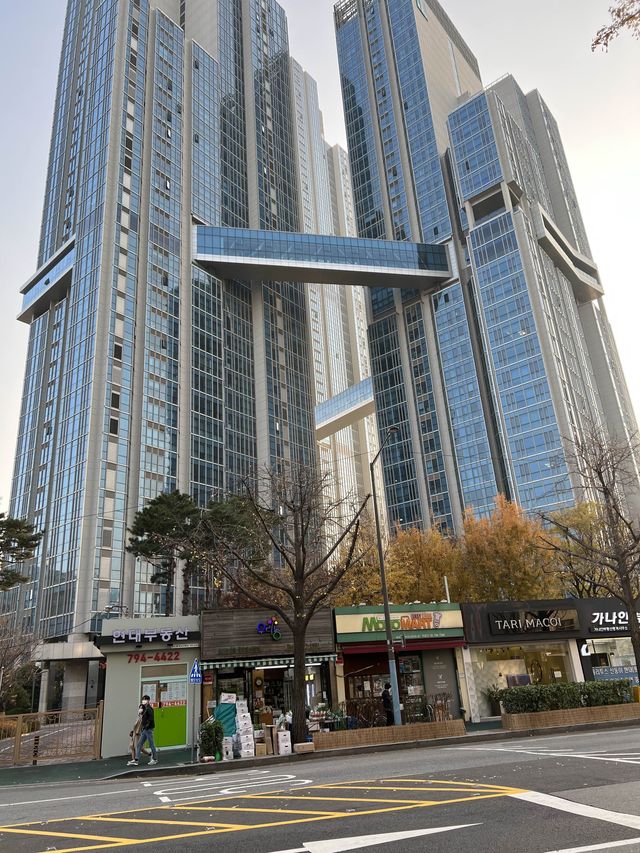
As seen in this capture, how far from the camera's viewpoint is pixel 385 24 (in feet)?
429

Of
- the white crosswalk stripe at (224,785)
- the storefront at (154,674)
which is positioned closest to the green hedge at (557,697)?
the white crosswalk stripe at (224,785)

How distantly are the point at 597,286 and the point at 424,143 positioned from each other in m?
45.8

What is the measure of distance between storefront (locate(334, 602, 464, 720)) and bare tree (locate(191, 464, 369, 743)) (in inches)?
77.9

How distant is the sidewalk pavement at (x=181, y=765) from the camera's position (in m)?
17.9

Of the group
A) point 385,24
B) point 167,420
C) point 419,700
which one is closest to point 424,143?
point 385,24

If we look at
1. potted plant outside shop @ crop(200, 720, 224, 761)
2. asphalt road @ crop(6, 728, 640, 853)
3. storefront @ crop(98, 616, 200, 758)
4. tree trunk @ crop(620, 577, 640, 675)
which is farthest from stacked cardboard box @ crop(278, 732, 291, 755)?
tree trunk @ crop(620, 577, 640, 675)

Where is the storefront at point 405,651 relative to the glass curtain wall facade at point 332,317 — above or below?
below

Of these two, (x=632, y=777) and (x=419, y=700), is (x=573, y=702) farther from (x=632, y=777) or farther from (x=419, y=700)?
(x=632, y=777)

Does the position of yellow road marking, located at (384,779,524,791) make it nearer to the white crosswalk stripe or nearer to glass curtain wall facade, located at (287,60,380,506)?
the white crosswalk stripe

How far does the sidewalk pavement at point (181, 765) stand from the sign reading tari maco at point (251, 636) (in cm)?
468

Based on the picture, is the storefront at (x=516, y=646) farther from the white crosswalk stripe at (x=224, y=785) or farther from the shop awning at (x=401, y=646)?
the white crosswalk stripe at (x=224, y=785)

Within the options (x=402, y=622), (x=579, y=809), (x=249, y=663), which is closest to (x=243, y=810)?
(x=579, y=809)

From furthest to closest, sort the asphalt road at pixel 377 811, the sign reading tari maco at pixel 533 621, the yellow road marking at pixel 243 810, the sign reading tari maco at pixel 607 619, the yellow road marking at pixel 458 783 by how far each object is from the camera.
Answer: the sign reading tari maco at pixel 607 619, the sign reading tari maco at pixel 533 621, the yellow road marking at pixel 458 783, the yellow road marking at pixel 243 810, the asphalt road at pixel 377 811

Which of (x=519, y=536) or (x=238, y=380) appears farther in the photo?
(x=238, y=380)
